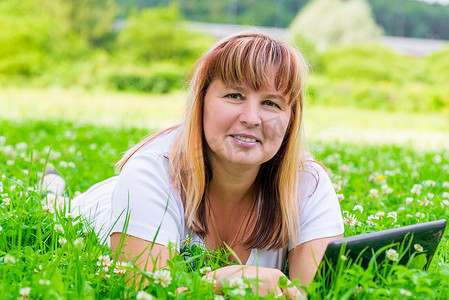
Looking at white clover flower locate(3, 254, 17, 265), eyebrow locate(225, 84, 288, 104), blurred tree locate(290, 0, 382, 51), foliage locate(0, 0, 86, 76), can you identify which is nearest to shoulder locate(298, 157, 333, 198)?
eyebrow locate(225, 84, 288, 104)

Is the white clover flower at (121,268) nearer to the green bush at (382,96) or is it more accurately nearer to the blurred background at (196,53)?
the blurred background at (196,53)

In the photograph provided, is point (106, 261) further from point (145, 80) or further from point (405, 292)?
point (145, 80)

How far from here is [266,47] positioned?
86.5 inches

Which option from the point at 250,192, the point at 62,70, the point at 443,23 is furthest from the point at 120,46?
the point at 250,192

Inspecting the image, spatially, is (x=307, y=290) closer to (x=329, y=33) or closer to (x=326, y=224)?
(x=326, y=224)

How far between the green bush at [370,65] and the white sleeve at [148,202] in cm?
2331

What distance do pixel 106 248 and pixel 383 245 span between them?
103 centimetres

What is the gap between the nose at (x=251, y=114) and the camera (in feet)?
6.95

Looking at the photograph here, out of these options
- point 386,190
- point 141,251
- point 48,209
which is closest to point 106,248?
point 141,251

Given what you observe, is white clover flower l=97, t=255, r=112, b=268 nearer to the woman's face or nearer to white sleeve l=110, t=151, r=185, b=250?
white sleeve l=110, t=151, r=185, b=250

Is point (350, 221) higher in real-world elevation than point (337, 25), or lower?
higher

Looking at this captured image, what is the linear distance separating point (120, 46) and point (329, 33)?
12327mm

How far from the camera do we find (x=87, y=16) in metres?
27.2

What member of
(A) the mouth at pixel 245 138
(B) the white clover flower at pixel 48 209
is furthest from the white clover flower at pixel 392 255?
(B) the white clover flower at pixel 48 209
